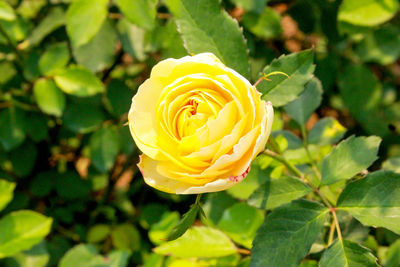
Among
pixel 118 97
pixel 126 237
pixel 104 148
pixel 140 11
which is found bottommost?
pixel 126 237

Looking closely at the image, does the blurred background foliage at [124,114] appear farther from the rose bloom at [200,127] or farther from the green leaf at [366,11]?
the rose bloom at [200,127]

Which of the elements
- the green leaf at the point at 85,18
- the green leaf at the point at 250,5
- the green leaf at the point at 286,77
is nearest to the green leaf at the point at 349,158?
the green leaf at the point at 286,77

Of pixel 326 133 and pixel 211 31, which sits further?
pixel 326 133

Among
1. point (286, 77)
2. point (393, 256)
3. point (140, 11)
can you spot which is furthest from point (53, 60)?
point (393, 256)

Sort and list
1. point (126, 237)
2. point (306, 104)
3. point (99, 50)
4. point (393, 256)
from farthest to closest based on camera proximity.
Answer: point (126, 237), point (99, 50), point (306, 104), point (393, 256)

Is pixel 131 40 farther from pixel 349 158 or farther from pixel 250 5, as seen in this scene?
pixel 349 158

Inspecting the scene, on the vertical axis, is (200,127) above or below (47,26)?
above

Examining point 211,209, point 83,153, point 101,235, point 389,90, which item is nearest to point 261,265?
point 211,209

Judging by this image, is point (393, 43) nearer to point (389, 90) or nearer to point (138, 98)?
point (389, 90)
